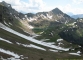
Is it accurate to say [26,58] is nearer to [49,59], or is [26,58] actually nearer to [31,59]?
[31,59]

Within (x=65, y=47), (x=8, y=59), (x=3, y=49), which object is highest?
(x=65, y=47)

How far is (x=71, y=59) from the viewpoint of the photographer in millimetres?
124125

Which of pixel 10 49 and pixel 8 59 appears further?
pixel 10 49

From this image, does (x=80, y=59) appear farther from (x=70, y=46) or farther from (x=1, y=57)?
(x=70, y=46)

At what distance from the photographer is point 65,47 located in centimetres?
19700

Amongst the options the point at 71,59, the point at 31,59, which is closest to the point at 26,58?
the point at 31,59

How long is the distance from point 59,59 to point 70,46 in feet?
267

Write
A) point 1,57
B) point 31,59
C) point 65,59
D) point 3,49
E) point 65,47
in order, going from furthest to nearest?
point 65,47 < point 65,59 < point 3,49 < point 31,59 < point 1,57

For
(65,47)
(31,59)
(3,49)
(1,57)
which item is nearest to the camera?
(1,57)

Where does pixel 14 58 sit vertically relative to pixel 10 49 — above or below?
below

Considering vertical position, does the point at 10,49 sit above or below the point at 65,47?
below

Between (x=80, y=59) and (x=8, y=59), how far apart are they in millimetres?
51083

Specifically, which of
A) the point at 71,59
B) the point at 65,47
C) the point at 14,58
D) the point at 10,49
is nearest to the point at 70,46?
the point at 65,47

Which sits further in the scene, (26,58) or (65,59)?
(65,59)
